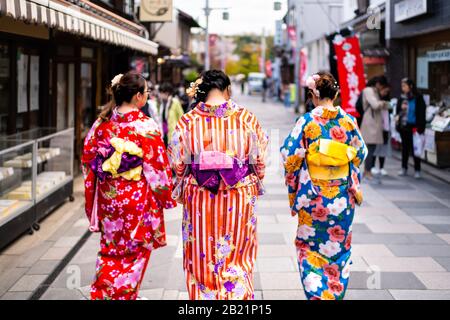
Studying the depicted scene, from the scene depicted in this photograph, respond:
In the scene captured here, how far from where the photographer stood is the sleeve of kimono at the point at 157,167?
14.7 ft

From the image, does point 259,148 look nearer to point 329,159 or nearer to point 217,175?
point 217,175

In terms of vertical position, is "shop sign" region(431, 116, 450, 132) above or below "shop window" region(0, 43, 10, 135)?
below

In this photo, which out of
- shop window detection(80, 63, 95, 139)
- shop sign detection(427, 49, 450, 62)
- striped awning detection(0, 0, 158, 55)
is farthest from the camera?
shop window detection(80, 63, 95, 139)

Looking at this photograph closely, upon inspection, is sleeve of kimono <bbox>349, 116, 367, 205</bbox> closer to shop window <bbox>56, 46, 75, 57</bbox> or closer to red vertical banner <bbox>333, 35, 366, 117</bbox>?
shop window <bbox>56, 46, 75, 57</bbox>

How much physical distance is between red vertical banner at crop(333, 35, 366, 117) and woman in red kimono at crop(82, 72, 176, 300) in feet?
32.0

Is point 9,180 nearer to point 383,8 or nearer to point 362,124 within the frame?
point 362,124

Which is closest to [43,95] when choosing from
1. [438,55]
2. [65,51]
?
[65,51]

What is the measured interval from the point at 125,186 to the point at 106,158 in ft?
0.84

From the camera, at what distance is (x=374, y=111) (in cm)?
1075

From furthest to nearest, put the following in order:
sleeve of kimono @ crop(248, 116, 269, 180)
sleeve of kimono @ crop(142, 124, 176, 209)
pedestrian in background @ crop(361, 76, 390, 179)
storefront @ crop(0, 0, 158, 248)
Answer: pedestrian in background @ crop(361, 76, 390, 179) < storefront @ crop(0, 0, 158, 248) < sleeve of kimono @ crop(142, 124, 176, 209) < sleeve of kimono @ crop(248, 116, 269, 180)

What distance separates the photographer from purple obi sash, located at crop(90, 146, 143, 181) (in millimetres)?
4402

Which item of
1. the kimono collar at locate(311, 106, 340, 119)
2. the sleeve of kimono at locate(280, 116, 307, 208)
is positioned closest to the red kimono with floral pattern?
the sleeve of kimono at locate(280, 116, 307, 208)

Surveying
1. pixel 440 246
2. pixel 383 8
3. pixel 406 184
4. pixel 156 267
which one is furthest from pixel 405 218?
pixel 383 8

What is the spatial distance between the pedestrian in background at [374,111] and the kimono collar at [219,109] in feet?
22.4
